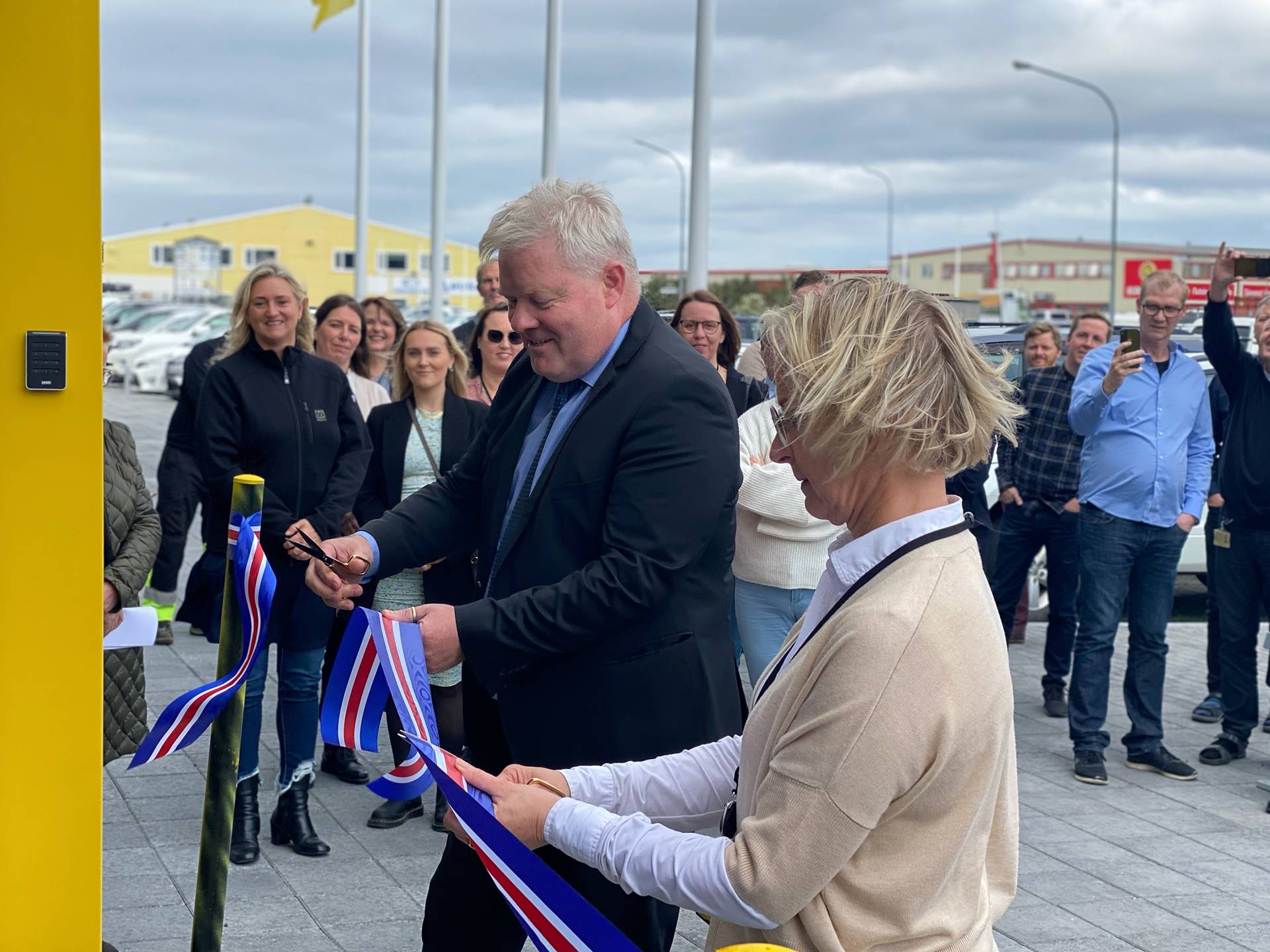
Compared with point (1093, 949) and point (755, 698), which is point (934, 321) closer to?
point (755, 698)

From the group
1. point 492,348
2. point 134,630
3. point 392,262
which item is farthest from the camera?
point 392,262

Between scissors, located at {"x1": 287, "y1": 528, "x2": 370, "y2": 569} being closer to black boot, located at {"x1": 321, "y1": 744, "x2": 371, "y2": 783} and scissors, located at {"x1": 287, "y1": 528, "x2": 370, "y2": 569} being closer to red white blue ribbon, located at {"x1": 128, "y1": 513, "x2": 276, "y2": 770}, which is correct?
red white blue ribbon, located at {"x1": 128, "y1": 513, "x2": 276, "y2": 770}

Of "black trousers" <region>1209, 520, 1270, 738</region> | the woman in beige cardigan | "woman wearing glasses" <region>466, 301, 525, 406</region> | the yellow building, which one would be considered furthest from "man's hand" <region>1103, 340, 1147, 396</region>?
the yellow building

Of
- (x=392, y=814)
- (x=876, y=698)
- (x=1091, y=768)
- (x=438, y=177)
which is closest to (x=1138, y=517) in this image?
(x=1091, y=768)

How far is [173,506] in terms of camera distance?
785cm

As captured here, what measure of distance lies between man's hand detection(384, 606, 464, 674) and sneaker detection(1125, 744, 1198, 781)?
5.02 meters

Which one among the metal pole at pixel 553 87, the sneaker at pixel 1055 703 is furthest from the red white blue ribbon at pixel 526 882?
the metal pole at pixel 553 87

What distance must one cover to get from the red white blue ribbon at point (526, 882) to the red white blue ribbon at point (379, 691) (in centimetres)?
33

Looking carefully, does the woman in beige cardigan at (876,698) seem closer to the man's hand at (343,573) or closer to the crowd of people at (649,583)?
the crowd of people at (649,583)

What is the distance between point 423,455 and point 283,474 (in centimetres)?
66

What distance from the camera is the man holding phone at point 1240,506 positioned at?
22.4ft

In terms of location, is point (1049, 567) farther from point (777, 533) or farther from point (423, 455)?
point (423, 455)

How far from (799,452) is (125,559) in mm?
2853

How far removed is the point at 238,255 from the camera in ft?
293
